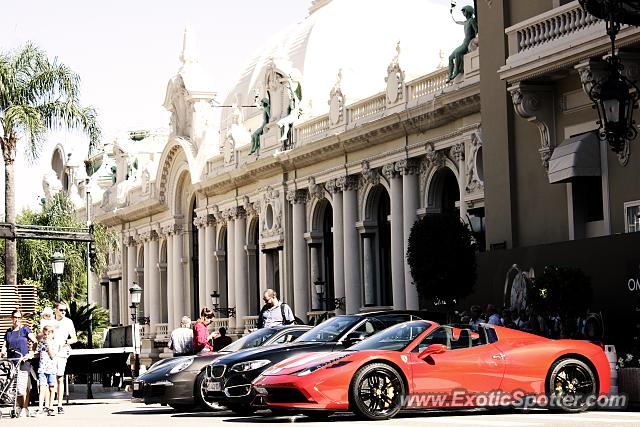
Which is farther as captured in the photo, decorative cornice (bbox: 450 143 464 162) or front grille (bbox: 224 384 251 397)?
decorative cornice (bbox: 450 143 464 162)

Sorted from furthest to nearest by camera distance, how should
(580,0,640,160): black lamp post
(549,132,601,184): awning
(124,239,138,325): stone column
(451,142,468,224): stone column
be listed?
(124,239,138,325): stone column
(451,142,468,224): stone column
(549,132,601,184): awning
(580,0,640,160): black lamp post

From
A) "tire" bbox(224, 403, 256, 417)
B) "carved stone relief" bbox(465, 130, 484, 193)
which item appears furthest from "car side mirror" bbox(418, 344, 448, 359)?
"carved stone relief" bbox(465, 130, 484, 193)

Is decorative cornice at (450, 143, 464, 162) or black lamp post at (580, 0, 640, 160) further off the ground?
decorative cornice at (450, 143, 464, 162)

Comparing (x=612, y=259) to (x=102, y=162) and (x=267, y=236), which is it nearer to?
(x=267, y=236)

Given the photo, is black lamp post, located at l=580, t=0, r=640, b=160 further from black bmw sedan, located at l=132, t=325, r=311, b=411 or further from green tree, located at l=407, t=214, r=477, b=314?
green tree, located at l=407, t=214, r=477, b=314

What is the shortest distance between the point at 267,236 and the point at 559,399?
121 ft

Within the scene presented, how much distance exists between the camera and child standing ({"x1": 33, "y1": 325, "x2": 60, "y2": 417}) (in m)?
23.8

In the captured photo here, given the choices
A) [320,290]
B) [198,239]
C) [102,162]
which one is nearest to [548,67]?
[320,290]

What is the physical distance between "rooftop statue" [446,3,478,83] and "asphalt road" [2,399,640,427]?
54.2ft

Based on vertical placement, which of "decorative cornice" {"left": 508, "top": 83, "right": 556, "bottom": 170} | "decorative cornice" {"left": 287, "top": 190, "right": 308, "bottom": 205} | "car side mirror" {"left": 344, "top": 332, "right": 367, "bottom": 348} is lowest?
"car side mirror" {"left": 344, "top": 332, "right": 367, "bottom": 348}

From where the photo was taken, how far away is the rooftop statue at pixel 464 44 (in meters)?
37.7

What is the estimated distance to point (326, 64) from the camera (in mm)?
59406

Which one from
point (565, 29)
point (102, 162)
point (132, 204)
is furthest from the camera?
point (102, 162)

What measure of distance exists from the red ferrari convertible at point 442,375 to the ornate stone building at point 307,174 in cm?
1919
